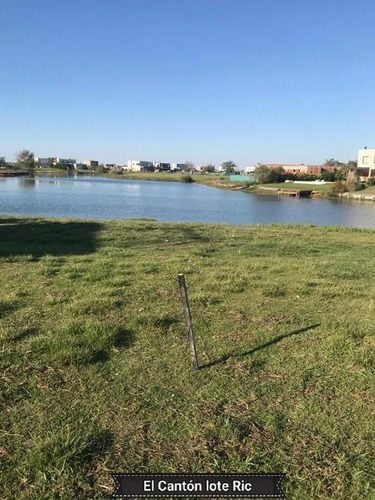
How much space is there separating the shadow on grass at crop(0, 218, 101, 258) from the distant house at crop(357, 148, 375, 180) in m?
114

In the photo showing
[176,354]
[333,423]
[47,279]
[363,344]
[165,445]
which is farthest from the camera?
[47,279]

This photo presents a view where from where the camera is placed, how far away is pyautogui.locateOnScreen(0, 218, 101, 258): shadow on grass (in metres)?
8.99

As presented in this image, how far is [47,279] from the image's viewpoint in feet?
20.8

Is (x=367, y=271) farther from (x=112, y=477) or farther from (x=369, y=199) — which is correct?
(x=369, y=199)

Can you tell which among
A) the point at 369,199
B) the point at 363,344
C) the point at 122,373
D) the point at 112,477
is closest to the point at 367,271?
the point at 363,344

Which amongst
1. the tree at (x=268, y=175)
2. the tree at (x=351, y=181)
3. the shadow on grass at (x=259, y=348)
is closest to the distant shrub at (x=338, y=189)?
the tree at (x=351, y=181)

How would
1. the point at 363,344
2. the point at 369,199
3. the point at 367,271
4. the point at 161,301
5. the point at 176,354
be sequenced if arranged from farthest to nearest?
the point at 369,199, the point at 367,271, the point at 161,301, the point at 363,344, the point at 176,354

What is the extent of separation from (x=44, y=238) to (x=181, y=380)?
8572 millimetres

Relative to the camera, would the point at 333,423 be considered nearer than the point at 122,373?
Yes

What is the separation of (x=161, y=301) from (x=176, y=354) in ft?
5.28

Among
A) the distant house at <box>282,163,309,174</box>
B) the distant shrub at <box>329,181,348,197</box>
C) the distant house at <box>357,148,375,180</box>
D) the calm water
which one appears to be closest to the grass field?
the calm water

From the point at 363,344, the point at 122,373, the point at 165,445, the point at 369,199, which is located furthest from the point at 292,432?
the point at 369,199

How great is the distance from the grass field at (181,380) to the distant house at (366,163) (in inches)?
4709

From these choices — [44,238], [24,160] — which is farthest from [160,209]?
[24,160]
